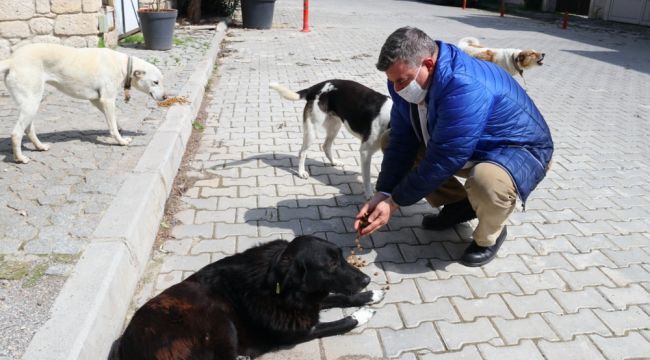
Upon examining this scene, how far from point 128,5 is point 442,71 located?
9.43 m

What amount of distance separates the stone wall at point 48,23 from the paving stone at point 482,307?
7.05 m

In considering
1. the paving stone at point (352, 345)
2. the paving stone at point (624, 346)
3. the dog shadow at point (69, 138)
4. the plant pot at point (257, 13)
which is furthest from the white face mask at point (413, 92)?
the plant pot at point (257, 13)

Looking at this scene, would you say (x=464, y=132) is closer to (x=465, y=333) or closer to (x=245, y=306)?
(x=465, y=333)

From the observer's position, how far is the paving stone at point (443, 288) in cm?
310

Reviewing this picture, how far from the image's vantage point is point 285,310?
8.11 feet

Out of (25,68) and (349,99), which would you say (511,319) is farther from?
(25,68)

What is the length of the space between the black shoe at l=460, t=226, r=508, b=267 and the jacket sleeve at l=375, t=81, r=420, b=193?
698mm

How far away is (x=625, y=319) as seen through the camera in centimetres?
290

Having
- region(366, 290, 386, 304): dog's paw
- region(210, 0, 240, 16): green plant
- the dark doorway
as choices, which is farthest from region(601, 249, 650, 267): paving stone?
the dark doorway

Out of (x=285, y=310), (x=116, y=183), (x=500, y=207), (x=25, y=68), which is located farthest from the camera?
(x=25, y=68)

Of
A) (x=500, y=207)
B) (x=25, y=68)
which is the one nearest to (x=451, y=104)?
(x=500, y=207)

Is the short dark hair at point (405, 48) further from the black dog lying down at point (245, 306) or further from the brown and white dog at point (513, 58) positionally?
Result: the brown and white dog at point (513, 58)

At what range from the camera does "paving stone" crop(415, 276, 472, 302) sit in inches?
122

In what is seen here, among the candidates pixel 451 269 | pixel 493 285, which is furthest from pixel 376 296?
pixel 493 285
